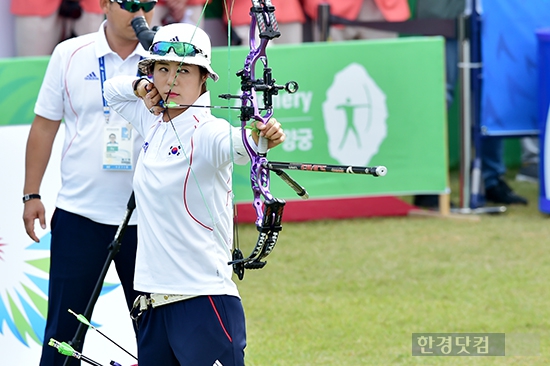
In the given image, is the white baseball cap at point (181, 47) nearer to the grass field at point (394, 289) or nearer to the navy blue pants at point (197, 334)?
the navy blue pants at point (197, 334)

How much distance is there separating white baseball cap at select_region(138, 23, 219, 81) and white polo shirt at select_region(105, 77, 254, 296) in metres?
0.15

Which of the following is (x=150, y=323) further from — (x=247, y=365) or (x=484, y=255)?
(x=484, y=255)

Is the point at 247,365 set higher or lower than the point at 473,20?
lower

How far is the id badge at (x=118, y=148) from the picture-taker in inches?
157

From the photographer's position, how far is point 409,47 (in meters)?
8.21

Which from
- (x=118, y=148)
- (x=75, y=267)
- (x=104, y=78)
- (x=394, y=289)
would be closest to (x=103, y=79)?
(x=104, y=78)

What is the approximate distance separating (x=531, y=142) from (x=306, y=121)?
3.72 metres

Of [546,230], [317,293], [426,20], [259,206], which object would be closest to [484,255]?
[546,230]

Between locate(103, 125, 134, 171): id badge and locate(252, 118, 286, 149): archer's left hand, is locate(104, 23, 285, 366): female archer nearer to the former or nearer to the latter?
locate(252, 118, 286, 149): archer's left hand

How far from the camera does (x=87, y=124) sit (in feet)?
13.3

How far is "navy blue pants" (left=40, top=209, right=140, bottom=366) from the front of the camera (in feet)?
13.2

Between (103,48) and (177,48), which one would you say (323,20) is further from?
(177,48)

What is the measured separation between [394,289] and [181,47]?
3494mm

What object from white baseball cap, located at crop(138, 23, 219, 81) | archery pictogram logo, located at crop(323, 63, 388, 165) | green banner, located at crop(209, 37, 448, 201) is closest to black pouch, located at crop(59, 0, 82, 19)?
green banner, located at crop(209, 37, 448, 201)
